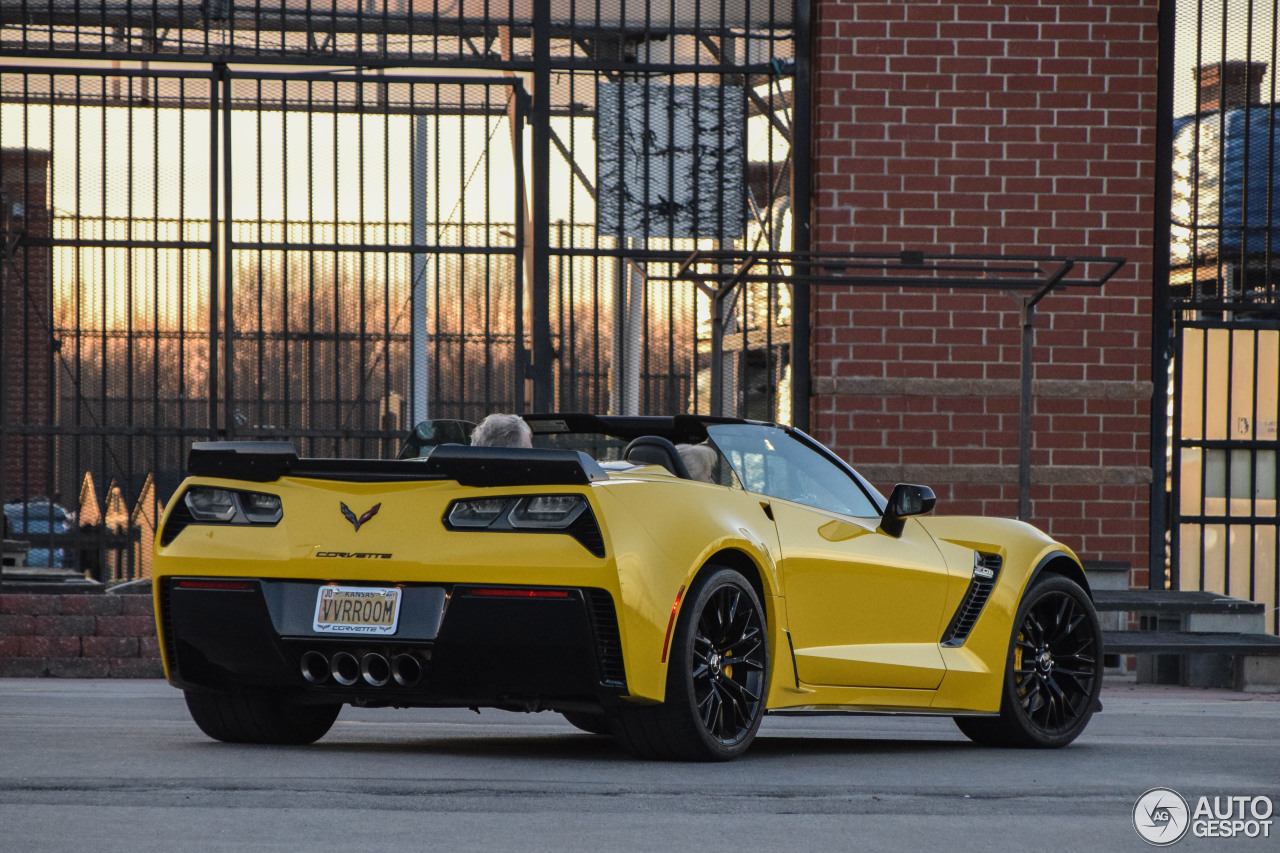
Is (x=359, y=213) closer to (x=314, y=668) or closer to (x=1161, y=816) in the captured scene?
(x=314, y=668)

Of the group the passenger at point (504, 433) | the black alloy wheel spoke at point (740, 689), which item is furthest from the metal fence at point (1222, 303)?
the black alloy wheel spoke at point (740, 689)

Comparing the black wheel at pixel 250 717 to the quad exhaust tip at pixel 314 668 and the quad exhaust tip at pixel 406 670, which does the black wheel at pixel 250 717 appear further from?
the quad exhaust tip at pixel 406 670

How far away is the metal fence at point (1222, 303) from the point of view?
15031 millimetres

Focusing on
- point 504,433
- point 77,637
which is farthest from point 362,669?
point 77,637

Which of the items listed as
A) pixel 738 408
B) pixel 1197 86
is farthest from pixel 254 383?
pixel 1197 86

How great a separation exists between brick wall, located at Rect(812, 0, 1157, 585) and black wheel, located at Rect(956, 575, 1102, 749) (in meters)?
6.54

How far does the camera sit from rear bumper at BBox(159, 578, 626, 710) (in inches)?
242

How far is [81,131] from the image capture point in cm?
1459

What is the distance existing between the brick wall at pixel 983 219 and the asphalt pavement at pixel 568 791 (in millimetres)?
6355

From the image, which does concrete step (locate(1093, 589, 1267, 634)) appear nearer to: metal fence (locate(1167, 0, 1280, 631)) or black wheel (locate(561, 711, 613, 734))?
metal fence (locate(1167, 0, 1280, 631))

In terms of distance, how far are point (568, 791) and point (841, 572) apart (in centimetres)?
191

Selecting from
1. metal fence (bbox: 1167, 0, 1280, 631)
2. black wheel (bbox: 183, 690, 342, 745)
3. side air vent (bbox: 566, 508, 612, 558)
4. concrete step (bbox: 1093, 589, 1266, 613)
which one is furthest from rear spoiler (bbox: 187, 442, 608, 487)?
metal fence (bbox: 1167, 0, 1280, 631)

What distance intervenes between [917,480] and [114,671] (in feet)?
19.6

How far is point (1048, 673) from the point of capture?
8039 millimetres
